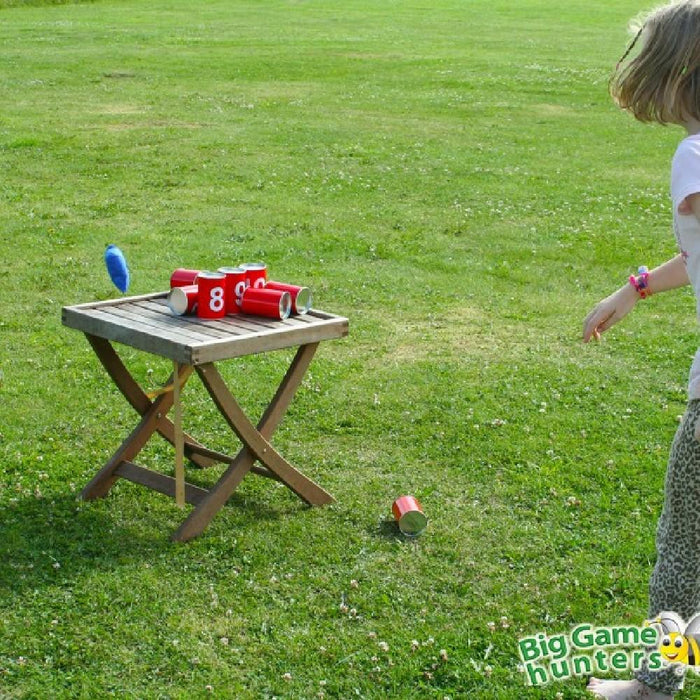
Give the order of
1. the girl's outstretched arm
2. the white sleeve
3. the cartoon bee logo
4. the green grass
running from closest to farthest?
the white sleeve
the cartoon bee logo
the girl's outstretched arm
the green grass

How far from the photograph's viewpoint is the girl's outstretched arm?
155 inches

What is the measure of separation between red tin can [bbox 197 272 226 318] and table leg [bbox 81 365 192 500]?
0.31 meters

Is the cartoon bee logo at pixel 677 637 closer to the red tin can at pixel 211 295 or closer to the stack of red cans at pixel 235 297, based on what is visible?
the stack of red cans at pixel 235 297

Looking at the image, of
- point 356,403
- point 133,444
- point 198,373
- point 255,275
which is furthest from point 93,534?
point 356,403

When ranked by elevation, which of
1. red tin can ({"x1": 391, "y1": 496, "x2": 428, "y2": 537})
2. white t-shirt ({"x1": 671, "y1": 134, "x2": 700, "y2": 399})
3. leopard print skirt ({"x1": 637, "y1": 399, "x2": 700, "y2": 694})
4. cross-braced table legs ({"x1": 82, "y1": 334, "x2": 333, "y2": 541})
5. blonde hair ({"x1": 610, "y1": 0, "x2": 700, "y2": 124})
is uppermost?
blonde hair ({"x1": 610, "y1": 0, "x2": 700, "y2": 124})

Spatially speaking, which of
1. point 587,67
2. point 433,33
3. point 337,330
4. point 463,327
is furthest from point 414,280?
point 433,33

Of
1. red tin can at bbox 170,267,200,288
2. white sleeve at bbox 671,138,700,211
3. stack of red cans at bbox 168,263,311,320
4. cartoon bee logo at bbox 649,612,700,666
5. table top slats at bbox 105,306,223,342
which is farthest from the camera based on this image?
red tin can at bbox 170,267,200,288

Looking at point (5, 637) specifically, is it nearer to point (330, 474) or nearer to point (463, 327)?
point (330, 474)

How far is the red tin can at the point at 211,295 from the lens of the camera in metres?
5.34

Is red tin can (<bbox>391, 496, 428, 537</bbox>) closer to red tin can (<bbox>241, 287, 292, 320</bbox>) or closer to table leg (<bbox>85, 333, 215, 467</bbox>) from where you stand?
red tin can (<bbox>241, 287, 292, 320</bbox>)

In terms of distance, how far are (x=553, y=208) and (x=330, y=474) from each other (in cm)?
722

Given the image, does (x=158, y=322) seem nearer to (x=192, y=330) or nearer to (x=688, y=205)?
(x=192, y=330)

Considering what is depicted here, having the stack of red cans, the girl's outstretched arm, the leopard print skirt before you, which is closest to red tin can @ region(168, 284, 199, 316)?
the stack of red cans

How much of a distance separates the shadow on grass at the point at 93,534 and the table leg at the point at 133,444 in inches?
2.4
